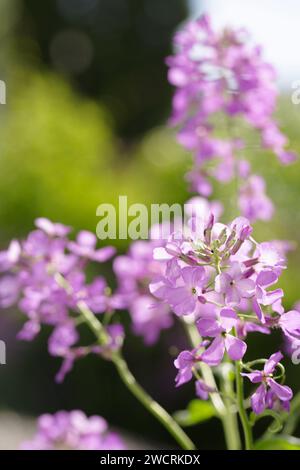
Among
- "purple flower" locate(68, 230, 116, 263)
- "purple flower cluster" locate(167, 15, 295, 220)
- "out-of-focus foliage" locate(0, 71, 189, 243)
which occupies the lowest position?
"purple flower" locate(68, 230, 116, 263)

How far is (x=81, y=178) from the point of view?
7797mm

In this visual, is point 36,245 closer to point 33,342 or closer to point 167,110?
point 33,342

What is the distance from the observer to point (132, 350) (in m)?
5.38

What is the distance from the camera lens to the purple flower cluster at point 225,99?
1.64 m

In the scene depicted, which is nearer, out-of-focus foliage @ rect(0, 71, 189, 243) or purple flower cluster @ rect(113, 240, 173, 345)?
purple flower cluster @ rect(113, 240, 173, 345)

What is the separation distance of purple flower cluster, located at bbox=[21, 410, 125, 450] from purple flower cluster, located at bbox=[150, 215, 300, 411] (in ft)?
2.49

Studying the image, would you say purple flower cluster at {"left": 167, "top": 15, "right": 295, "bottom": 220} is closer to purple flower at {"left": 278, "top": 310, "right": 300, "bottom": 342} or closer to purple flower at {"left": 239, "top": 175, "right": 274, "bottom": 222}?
purple flower at {"left": 239, "top": 175, "right": 274, "bottom": 222}

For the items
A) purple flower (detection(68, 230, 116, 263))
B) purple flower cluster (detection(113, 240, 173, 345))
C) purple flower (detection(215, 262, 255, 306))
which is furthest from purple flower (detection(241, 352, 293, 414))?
purple flower cluster (detection(113, 240, 173, 345))

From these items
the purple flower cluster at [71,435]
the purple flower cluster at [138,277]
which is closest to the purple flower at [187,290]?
the purple flower cluster at [138,277]

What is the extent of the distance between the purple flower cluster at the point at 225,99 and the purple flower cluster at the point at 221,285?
0.68 m

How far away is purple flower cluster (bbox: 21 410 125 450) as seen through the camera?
1.67m

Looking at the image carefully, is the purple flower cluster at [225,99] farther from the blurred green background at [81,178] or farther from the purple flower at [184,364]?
the purple flower at [184,364]
